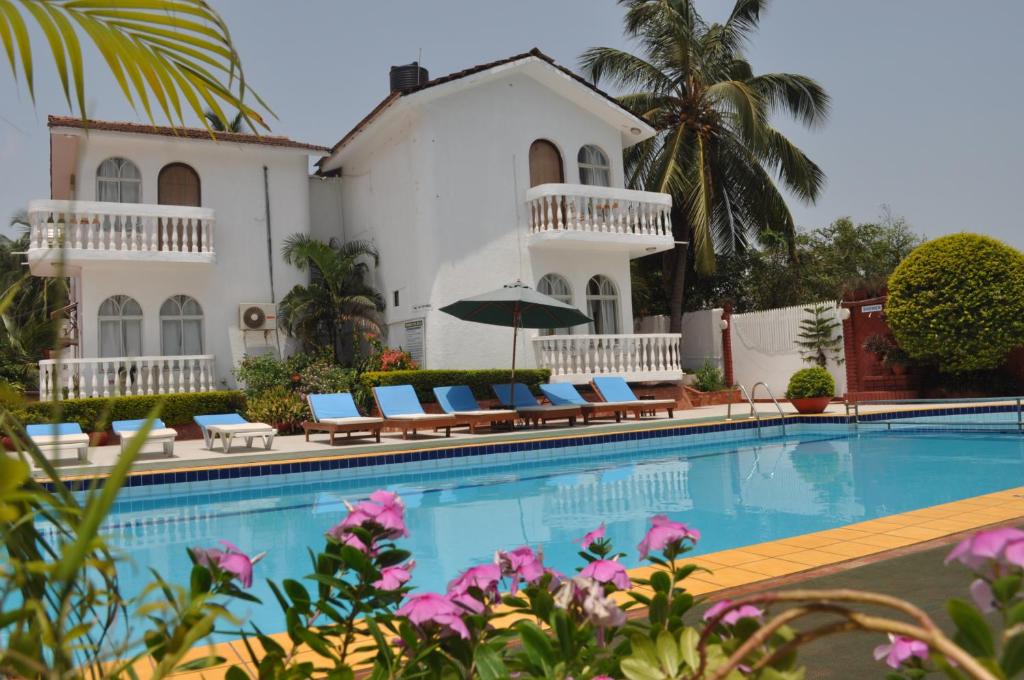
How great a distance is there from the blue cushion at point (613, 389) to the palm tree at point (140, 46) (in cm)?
1512

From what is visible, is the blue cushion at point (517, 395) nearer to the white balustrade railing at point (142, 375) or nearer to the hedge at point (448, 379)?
the hedge at point (448, 379)

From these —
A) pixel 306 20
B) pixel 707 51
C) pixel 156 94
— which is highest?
pixel 707 51

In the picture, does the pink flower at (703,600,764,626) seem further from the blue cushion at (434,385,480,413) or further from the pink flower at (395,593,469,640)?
the blue cushion at (434,385,480,413)

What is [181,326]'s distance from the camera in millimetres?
17828

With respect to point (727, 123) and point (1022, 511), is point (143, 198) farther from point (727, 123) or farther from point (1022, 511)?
point (1022, 511)

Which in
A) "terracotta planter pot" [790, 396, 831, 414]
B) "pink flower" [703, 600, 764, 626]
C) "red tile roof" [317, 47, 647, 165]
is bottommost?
"terracotta planter pot" [790, 396, 831, 414]

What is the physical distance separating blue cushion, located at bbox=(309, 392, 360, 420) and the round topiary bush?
40.5 feet

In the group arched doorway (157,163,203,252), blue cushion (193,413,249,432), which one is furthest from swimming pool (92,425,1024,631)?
arched doorway (157,163,203,252)

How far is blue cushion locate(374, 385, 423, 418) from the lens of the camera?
14344mm

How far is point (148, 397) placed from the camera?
584 inches

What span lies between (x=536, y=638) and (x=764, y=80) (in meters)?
24.5

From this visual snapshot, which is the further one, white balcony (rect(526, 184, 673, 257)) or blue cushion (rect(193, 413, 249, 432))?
white balcony (rect(526, 184, 673, 257))

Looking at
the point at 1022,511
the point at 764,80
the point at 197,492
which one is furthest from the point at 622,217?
the point at 1022,511

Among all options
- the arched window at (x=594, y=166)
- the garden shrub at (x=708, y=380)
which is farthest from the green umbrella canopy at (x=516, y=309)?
the garden shrub at (x=708, y=380)
